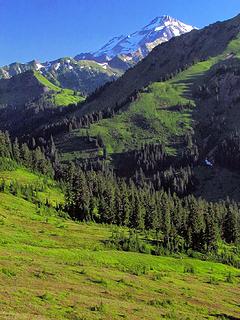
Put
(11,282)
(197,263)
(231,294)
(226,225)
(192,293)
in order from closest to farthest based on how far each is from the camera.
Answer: (11,282) → (192,293) → (231,294) → (197,263) → (226,225)

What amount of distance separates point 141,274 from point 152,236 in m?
69.3

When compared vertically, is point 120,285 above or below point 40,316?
below

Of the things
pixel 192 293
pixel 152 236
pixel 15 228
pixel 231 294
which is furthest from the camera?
pixel 152 236

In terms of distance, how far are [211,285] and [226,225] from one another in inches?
3618

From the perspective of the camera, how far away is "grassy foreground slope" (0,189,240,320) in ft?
170

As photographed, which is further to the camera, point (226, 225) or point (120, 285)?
point (226, 225)

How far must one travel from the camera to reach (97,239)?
420 ft

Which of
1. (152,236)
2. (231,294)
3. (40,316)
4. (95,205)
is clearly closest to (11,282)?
(40,316)

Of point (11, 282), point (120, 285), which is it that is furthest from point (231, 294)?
point (11, 282)

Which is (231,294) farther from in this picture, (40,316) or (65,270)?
(40,316)

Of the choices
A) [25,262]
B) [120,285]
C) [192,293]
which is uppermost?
[25,262]

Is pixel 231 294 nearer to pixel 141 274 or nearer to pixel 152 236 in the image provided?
pixel 141 274

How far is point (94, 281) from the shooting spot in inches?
2781

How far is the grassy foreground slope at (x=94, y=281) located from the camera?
170 ft
